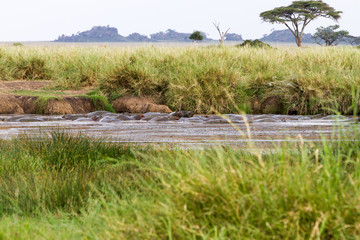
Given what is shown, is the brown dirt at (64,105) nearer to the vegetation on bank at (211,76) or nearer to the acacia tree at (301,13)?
the vegetation on bank at (211,76)

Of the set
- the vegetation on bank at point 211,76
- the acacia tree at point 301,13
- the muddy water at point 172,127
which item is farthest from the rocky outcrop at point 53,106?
the acacia tree at point 301,13

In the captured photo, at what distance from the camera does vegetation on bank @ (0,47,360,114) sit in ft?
42.6

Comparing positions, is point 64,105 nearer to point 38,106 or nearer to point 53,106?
point 53,106

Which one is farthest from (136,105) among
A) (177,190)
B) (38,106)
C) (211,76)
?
(177,190)

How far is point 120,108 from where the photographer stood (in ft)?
45.6

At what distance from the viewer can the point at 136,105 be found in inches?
542

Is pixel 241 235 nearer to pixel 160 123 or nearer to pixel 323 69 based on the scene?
pixel 160 123

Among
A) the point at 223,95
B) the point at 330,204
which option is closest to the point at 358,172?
the point at 330,204

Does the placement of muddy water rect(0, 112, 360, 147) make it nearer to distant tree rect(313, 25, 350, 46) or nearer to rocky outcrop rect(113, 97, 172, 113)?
rocky outcrop rect(113, 97, 172, 113)

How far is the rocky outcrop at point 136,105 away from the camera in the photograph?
13328mm

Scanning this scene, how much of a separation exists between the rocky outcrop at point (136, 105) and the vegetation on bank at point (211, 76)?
0.21m

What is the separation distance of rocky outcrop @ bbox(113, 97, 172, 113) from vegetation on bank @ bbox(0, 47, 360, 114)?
209mm

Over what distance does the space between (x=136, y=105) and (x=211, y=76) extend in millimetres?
2120

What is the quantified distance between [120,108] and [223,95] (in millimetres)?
2791
